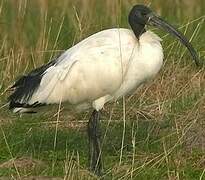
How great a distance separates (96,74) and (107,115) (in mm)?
1486

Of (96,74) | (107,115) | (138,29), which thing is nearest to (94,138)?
(96,74)

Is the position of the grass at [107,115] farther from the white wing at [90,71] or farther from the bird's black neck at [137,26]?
the bird's black neck at [137,26]

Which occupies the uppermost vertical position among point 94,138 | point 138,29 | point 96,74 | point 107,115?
point 138,29

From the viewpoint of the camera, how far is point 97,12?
8.90m

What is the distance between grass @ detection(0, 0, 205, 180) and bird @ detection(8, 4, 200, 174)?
0.49 feet

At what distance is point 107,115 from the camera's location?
7105 millimetres

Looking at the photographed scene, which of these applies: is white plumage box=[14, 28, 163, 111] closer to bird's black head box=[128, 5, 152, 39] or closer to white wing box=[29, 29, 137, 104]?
white wing box=[29, 29, 137, 104]

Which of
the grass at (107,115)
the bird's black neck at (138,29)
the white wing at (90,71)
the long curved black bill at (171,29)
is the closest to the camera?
the grass at (107,115)

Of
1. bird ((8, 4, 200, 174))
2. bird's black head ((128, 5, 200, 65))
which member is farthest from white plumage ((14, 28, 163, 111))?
bird's black head ((128, 5, 200, 65))

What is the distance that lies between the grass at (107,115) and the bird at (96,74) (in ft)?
0.49

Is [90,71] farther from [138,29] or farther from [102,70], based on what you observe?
[138,29]

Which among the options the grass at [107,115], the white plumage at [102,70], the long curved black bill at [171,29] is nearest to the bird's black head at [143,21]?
the long curved black bill at [171,29]

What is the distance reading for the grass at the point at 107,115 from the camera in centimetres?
534

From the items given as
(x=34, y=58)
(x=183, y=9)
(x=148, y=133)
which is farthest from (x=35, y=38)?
(x=148, y=133)
